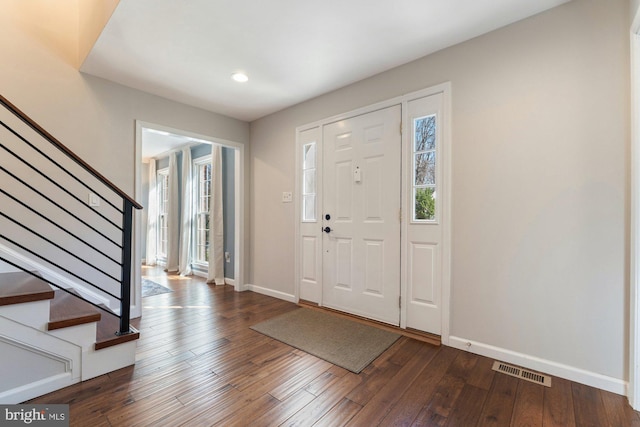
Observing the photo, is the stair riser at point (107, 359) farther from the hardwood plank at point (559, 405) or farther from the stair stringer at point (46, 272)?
the hardwood plank at point (559, 405)

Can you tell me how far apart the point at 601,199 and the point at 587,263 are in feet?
1.36

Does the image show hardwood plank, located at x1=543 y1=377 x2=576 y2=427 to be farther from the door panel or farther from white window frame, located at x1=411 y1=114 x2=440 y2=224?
white window frame, located at x1=411 y1=114 x2=440 y2=224

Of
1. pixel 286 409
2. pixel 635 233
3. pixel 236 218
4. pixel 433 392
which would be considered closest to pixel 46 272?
pixel 236 218

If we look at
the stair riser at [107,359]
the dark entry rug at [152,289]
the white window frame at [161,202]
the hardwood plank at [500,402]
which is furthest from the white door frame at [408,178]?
the white window frame at [161,202]

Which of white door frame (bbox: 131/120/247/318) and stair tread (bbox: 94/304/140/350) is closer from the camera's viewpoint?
stair tread (bbox: 94/304/140/350)

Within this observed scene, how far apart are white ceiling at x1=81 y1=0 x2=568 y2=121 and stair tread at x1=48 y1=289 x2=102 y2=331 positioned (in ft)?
6.64

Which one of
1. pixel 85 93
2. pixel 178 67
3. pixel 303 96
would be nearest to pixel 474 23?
pixel 303 96

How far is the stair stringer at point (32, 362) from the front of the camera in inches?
61.5

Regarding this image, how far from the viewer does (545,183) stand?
1944mm

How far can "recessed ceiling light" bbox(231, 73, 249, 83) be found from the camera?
2.74 meters

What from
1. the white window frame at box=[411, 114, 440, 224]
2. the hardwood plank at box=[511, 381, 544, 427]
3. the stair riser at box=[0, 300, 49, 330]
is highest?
the white window frame at box=[411, 114, 440, 224]

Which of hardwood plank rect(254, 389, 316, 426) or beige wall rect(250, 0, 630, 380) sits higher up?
beige wall rect(250, 0, 630, 380)

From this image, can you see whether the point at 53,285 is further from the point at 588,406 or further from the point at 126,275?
the point at 588,406

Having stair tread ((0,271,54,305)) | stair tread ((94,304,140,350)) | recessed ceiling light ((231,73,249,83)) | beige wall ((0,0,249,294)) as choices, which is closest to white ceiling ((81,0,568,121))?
recessed ceiling light ((231,73,249,83))
